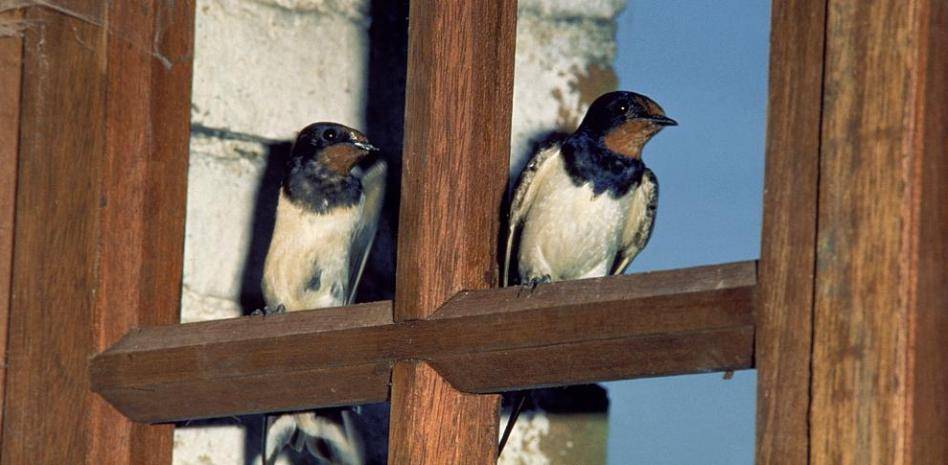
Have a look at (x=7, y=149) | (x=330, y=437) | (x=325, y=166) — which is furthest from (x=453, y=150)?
(x=325, y=166)

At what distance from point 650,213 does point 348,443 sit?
56 cm

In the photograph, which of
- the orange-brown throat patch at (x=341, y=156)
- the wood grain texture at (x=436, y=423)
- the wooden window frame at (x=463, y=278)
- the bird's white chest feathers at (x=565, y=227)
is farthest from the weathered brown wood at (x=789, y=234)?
the orange-brown throat patch at (x=341, y=156)

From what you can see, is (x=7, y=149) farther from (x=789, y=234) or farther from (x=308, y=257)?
(x=789, y=234)

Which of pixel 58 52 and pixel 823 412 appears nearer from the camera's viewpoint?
pixel 823 412

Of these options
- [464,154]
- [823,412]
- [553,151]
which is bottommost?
[823,412]

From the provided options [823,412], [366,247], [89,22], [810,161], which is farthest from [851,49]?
[366,247]

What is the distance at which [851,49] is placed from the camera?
1572 mm

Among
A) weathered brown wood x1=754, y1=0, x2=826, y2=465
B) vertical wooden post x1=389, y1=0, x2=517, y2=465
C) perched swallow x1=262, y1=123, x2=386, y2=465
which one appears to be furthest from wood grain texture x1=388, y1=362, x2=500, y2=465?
perched swallow x1=262, y1=123, x2=386, y2=465

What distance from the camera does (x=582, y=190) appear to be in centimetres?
268

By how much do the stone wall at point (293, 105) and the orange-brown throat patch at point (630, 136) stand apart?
1.06ft

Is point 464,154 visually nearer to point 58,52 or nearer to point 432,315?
point 432,315

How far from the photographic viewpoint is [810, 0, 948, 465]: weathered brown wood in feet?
4.91

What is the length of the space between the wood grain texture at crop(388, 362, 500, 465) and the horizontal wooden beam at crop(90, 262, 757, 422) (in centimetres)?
2

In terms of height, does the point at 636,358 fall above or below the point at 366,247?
below
